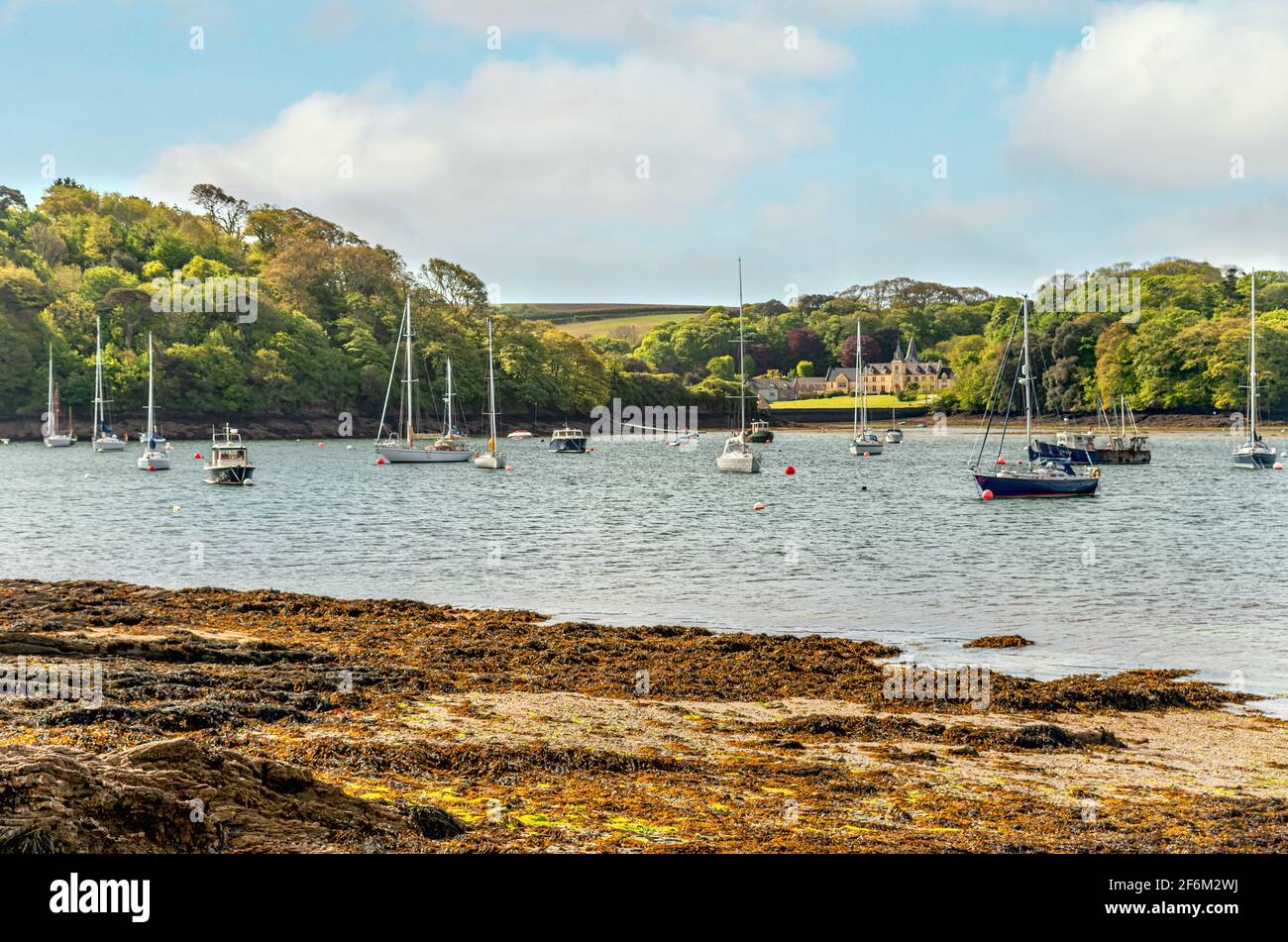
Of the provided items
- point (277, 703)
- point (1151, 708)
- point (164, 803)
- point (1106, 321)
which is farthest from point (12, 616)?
point (1106, 321)

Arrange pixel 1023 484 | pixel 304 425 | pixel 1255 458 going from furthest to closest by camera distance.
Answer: pixel 304 425
pixel 1255 458
pixel 1023 484

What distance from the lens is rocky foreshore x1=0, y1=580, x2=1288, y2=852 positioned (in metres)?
7.22

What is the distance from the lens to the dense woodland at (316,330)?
142 meters

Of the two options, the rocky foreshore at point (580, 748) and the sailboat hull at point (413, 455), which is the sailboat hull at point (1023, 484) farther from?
the sailboat hull at point (413, 455)

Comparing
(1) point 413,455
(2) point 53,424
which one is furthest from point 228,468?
(2) point 53,424

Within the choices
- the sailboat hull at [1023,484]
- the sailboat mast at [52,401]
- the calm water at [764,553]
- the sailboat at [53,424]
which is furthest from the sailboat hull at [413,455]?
the sailboat mast at [52,401]

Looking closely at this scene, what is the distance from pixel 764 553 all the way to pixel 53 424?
363ft

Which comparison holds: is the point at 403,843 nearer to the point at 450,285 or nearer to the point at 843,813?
the point at 843,813

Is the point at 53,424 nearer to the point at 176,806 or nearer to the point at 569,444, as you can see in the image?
the point at 569,444

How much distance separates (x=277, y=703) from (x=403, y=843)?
5836 millimetres

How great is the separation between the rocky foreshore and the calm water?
3503 mm

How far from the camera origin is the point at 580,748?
1084 cm

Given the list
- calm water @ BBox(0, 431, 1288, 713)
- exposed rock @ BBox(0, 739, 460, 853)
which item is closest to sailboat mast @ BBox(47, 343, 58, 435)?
calm water @ BBox(0, 431, 1288, 713)
